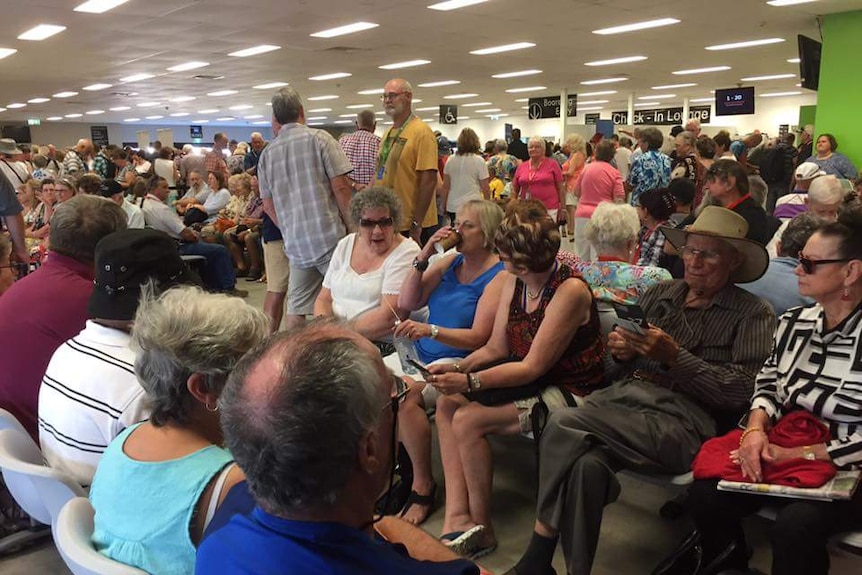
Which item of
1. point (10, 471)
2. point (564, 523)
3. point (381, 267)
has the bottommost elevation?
point (564, 523)

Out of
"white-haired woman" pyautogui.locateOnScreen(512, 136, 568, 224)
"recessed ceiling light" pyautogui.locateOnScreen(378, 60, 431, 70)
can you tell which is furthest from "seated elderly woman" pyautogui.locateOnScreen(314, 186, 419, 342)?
"recessed ceiling light" pyautogui.locateOnScreen(378, 60, 431, 70)

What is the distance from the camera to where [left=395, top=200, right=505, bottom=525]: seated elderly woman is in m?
2.69

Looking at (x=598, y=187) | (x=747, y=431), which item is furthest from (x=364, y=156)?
(x=747, y=431)

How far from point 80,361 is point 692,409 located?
1837 millimetres

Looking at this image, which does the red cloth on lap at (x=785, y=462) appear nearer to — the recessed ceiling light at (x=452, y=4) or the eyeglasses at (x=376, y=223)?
the eyeglasses at (x=376, y=223)

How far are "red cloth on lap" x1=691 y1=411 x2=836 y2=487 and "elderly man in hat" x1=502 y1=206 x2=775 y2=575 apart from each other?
0.10 m

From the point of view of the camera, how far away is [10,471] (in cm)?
162

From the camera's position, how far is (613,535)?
98.9 inches

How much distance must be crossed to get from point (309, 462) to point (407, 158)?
377 centimetres

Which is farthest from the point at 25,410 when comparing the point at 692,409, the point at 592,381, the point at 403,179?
the point at 403,179

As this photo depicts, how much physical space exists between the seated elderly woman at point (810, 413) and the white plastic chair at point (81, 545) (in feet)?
5.21

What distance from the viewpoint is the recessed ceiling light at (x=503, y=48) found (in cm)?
1077

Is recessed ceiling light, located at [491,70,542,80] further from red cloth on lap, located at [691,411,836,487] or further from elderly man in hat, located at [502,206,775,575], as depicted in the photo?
red cloth on lap, located at [691,411,836,487]

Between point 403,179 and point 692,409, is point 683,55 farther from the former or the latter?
point 692,409
